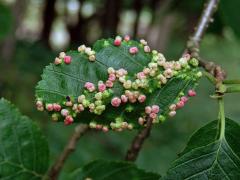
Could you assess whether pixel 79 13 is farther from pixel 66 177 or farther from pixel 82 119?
pixel 82 119

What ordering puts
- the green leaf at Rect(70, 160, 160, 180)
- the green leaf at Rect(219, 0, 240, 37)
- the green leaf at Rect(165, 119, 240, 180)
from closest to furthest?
the green leaf at Rect(165, 119, 240, 180), the green leaf at Rect(70, 160, 160, 180), the green leaf at Rect(219, 0, 240, 37)

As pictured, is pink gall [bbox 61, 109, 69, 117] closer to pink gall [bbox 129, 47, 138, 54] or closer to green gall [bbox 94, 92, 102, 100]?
green gall [bbox 94, 92, 102, 100]

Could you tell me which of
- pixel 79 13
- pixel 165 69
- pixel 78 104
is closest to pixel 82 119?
pixel 78 104

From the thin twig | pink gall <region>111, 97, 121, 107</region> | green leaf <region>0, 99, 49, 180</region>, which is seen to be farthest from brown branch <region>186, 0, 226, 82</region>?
green leaf <region>0, 99, 49, 180</region>


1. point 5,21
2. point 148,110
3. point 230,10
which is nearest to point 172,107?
point 148,110

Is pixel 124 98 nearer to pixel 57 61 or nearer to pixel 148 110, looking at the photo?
pixel 148 110

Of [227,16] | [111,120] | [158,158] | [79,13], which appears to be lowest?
[111,120]

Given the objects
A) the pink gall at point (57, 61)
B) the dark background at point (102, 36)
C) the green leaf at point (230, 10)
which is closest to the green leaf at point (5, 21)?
the dark background at point (102, 36)
